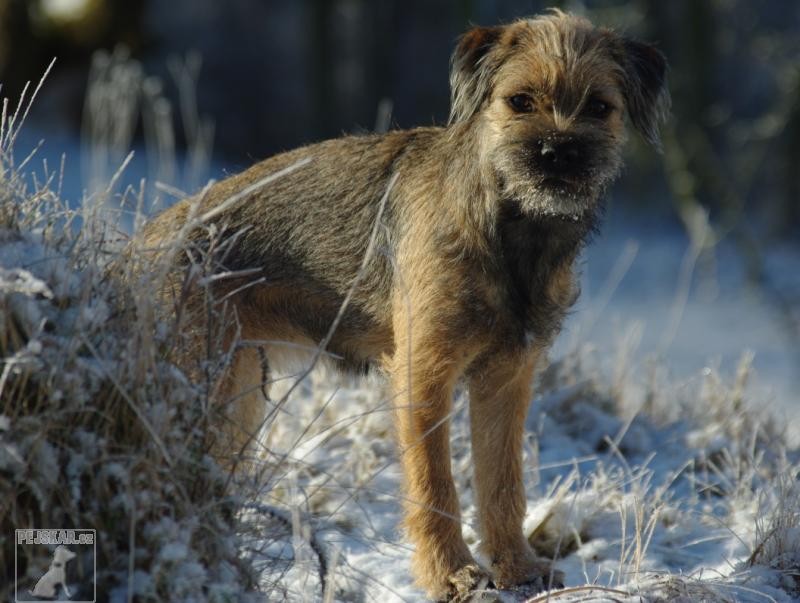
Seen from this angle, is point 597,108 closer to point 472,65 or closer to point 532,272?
point 472,65

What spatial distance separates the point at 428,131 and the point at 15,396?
7.05ft

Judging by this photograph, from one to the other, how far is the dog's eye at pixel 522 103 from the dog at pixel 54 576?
6.73 feet

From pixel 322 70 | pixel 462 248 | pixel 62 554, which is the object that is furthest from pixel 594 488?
pixel 322 70

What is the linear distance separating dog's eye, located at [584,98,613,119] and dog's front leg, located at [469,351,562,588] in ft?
2.91

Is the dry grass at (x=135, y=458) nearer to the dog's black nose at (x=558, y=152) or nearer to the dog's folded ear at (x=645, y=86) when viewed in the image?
the dog's black nose at (x=558, y=152)

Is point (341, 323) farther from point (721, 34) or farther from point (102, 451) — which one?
point (721, 34)

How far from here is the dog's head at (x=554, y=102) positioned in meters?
3.37

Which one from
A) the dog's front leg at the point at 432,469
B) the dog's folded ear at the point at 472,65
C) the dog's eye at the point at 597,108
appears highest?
the dog's folded ear at the point at 472,65

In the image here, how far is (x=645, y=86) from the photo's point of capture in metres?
3.78

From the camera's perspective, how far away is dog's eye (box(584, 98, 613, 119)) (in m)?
3.48

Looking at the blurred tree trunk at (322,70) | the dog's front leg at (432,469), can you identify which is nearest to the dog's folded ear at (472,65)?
the dog's front leg at (432,469)

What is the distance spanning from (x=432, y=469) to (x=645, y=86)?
163cm

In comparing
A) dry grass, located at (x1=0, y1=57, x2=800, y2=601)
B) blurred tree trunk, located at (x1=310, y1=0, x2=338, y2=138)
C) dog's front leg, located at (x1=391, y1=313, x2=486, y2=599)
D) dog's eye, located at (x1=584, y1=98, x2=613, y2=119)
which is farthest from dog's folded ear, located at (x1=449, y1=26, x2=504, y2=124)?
blurred tree trunk, located at (x1=310, y1=0, x2=338, y2=138)

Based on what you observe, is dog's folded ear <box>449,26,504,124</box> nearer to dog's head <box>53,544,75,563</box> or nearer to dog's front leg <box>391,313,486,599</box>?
dog's front leg <box>391,313,486,599</box>
